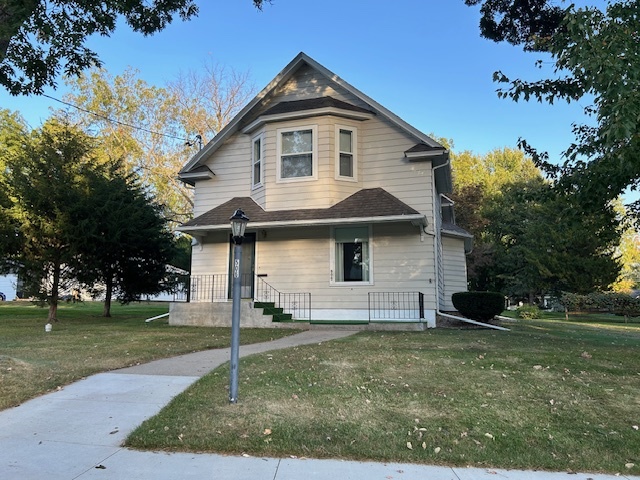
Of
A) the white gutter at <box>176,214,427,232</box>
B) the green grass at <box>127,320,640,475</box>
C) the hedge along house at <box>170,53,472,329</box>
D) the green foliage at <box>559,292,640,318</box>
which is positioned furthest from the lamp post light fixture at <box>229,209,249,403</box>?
the green foliage at <box>559,292,640,318</box>

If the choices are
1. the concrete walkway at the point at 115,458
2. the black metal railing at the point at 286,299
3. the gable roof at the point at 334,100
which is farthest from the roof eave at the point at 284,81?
the concrete walkway at the point at 115,458

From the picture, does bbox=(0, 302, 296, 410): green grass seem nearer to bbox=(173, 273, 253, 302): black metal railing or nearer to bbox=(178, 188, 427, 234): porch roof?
bbox=(173, 273, 253, 302): black metal railing

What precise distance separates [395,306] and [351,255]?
202 cm

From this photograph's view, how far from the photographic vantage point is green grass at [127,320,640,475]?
3832 millimetres

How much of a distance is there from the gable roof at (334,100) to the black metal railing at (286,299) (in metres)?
4.88

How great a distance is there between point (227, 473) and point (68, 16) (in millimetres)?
8597

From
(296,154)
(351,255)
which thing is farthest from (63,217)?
(351,255)

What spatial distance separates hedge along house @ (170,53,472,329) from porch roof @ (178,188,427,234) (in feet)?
0.10

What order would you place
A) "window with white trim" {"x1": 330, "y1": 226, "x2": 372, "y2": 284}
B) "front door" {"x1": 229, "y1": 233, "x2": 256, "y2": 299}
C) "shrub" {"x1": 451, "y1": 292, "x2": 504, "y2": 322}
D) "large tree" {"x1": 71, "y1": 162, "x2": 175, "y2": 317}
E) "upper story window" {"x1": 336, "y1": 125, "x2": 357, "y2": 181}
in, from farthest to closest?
"large tree" {"x1": 71, "y1": 162, "x2": 175, "y2": 317}
"front door" {"x1": 229, "y1": 233, "x2": 256, "y2": 299}
"upper story window" {"x1": 336, "y1": 125, "x2": 357, "y2": 181}
"shrub" {"x1": 451, "y1": 292, "x2": 504, "y2": 322}
"window with white trim" {"x1": 330, "y1": 226, "x2": 372, "y2": 284}

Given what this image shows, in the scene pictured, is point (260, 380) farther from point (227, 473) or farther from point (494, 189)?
point (494, 189)

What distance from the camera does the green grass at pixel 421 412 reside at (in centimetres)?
383

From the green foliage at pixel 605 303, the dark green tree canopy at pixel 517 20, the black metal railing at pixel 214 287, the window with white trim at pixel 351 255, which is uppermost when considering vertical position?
the dark green tree canopy at pixel 517 20

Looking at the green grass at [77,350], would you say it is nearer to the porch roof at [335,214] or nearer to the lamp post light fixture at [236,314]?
the lamp post light fixture at [236,314]

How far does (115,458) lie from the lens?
12.2 feet
